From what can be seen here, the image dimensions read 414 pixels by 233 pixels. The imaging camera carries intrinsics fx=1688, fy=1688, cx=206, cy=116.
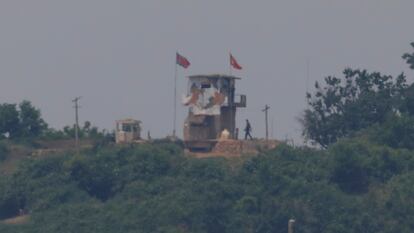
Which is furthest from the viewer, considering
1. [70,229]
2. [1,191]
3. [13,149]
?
[13,149]

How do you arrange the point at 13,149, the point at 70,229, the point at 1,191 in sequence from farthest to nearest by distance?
1. the point at 13,149
2. the point at 1,191
3. the point at 70,229

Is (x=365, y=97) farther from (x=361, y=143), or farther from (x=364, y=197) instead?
(x=364, y=197)

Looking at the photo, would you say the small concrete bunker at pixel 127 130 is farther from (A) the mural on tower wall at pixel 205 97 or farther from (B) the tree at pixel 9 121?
(B) the tree at pixel 9 121

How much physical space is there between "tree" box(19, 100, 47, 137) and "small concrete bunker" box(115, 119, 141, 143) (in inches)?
182

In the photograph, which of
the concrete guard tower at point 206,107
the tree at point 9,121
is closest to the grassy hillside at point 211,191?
the concrete guard tower at point 206,107

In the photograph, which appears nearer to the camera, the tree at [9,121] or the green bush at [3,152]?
the green bush at [3,152]

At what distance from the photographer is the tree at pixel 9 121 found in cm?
8700

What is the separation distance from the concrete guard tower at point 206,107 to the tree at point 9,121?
922 cm

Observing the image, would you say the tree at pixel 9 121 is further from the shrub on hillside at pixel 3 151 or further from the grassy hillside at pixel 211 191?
the grassy hillside at pixel 211 191

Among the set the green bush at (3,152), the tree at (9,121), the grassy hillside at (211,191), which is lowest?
the grassy hillside at (211,191)

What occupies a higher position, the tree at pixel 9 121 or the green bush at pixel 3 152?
the tree at pixel 9 121

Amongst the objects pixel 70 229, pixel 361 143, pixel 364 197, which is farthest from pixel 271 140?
pixel 70 229

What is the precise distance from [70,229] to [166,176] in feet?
25.7

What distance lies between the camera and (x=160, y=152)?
7944 cm
